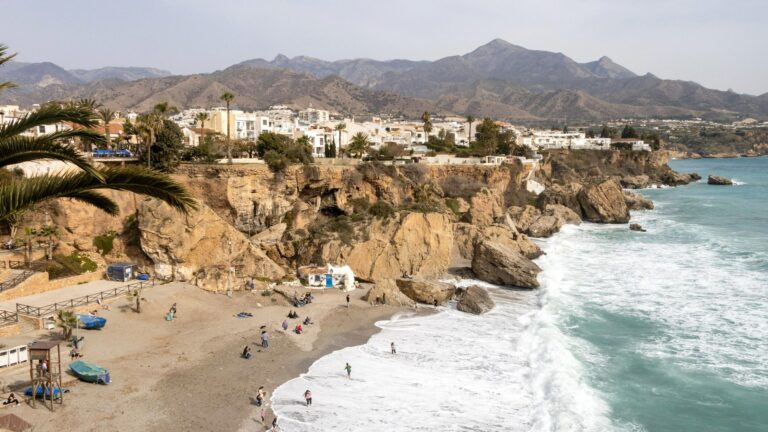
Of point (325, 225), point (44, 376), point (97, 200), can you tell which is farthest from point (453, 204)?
point (97, 200)

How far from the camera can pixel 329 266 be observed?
30.5 m

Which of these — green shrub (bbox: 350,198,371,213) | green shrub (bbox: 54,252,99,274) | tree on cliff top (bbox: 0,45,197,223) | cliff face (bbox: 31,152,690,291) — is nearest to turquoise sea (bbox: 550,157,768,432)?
cliff face (bbox: 31,152,690,291)

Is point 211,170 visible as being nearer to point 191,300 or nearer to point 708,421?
point 191,300

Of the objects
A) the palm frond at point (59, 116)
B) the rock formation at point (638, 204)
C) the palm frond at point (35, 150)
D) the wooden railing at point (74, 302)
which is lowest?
the wooden railing at point (74, 302)

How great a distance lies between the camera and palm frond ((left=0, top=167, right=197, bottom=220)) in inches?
255

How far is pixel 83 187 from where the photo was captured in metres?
6.90

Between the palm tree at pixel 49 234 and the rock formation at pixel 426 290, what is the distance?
16784mm

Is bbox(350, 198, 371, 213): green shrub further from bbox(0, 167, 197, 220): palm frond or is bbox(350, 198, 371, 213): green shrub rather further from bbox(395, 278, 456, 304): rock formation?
bbox(0, 167, 197, 220): palm frond

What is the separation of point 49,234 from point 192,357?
11.5 metres

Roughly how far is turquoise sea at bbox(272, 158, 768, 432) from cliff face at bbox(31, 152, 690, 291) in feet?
12.7

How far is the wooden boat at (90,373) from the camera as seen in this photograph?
1689cm

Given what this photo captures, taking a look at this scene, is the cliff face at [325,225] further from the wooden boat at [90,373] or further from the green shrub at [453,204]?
the wooden boat at [90,373]

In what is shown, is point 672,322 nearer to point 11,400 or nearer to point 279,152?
point 11,400

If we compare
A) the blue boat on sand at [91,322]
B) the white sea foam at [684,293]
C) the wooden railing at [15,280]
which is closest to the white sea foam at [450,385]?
the white sea foam at [684,293]
